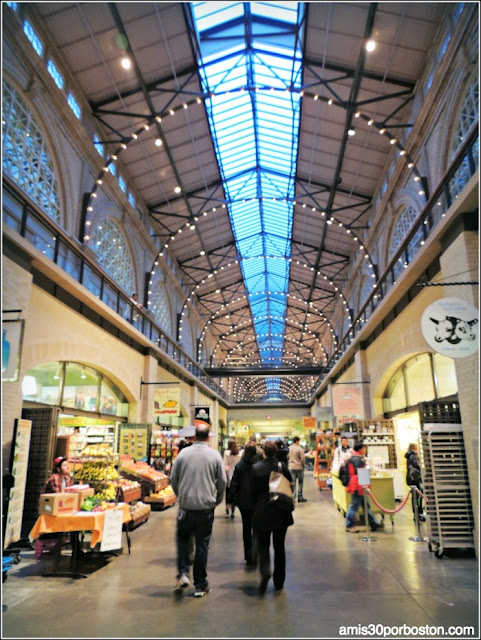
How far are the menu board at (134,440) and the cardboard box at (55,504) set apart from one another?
26.8 feet

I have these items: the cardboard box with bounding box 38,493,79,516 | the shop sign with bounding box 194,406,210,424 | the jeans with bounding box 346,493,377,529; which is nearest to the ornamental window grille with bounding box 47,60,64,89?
the cardboard box with bounding box 38,493,79,516

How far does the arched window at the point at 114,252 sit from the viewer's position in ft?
50.6

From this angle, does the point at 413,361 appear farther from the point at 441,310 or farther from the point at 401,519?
the point at 441,310

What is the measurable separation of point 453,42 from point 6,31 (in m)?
9.99

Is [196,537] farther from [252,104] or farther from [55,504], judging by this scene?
[252,104]

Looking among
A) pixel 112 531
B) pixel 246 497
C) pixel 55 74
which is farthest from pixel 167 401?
pixel 246 497

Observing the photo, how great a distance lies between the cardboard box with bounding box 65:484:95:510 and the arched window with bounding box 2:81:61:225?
669 centimetres

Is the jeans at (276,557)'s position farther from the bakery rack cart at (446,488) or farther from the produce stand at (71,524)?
the bakery rack cart at (446,488)

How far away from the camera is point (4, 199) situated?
821 cm

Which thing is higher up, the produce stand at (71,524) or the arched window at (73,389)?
the arched window at (73,389)

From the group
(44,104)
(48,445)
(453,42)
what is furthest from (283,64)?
(48,445)

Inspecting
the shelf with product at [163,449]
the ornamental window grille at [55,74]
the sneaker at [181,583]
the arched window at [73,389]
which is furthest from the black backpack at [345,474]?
the ornamental window grille at [55,74]

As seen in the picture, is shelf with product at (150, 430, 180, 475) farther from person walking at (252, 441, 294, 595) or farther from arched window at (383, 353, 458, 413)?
person walking at (252, 441, 294, 595)

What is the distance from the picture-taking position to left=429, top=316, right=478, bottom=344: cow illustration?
20.5 feet
